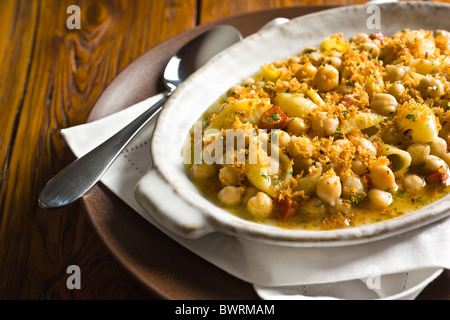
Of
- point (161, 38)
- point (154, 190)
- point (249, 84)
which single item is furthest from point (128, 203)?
point (161, 38)

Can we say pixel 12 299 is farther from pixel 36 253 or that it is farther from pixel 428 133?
pixel 428 133

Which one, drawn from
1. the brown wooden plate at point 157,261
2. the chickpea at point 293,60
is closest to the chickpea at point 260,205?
the brown wooden plate at point 157,261

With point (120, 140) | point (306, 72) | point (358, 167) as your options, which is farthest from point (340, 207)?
point (120, 140)

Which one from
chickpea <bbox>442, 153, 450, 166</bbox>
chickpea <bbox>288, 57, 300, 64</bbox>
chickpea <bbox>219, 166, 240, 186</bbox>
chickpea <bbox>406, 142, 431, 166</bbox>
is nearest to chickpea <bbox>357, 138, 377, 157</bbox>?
chickpea <bbox>406, 142, 431, 166</bbox>

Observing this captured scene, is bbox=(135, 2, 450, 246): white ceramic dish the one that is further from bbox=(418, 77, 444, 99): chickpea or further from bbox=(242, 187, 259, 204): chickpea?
bbox=(418, 77, 444, 99): chickpea

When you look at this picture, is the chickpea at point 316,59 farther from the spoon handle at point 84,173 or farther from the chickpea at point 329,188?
the spoon handle at point 84,173

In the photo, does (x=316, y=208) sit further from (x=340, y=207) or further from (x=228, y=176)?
(x=228, y=176)
